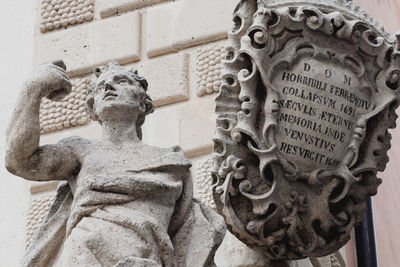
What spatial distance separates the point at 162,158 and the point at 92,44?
1.65m

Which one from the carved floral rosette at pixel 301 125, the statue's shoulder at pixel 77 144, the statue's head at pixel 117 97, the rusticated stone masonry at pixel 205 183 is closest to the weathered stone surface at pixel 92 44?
the rusticated stone masonry at pixel 205 183

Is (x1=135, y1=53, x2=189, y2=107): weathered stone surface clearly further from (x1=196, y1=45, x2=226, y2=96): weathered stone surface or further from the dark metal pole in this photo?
the dark metal pole

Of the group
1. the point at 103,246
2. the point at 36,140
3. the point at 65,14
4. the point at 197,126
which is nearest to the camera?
the point at 103,246

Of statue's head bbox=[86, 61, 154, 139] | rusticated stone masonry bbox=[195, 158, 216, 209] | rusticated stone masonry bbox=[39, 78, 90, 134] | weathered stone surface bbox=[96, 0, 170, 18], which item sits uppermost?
statue's head bbox=[86, 61, 154, 139]

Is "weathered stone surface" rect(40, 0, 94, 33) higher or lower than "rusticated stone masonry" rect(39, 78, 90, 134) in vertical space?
higher

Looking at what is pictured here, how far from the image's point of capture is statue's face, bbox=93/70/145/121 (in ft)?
14.1

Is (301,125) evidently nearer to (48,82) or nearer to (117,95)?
(117,95)

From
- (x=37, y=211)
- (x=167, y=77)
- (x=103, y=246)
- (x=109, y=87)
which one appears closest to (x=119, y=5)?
(x=167, y=77)

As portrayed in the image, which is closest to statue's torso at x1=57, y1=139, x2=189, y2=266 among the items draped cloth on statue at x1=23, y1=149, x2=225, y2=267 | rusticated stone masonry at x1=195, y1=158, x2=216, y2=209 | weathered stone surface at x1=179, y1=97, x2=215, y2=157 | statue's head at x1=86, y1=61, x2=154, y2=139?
draped cloth on statue at x1=23, y1=149, x2=225, y2=267

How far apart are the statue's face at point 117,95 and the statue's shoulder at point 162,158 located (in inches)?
4.9

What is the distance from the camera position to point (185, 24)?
18.8ft

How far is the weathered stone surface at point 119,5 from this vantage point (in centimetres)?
587

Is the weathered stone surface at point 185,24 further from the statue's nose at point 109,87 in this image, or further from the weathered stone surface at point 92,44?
the statue's nose at point 109,87

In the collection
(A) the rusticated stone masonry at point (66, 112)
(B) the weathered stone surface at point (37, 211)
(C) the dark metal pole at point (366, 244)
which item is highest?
(A) the rusticated stone masonry at point (66, 112)
